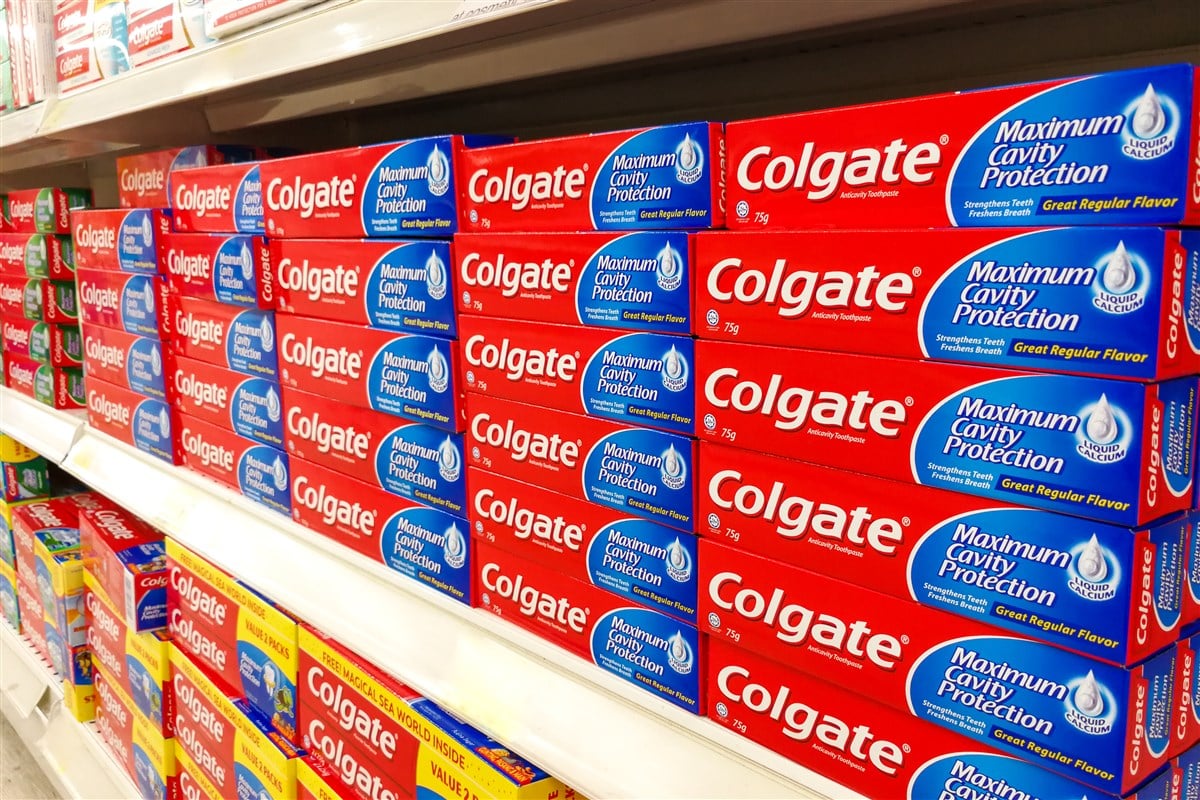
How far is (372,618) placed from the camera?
3.07ft

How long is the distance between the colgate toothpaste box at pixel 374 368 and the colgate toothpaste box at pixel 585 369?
0.13 feet

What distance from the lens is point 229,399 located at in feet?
3.90

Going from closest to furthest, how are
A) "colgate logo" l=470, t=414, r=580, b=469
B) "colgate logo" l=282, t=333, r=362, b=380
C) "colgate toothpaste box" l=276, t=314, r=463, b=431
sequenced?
1. "colgate logo" l=470, t=414, r=580, b=469
2. "colgate toothpaste box" l=276, t=314, r=463, b=431
3. "colgate logo" l=282, t=333, r=362, b=380

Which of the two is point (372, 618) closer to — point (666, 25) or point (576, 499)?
point (576, 499)

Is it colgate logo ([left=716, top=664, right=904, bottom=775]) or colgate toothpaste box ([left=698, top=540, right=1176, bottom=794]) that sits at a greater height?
colgate toothpaste box ([left=698, top=540, right=1176, bottom=794])

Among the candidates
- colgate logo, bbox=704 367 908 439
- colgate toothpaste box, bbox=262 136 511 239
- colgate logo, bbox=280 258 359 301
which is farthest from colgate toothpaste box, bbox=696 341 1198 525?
colgate logo, bbox=280 258 359 301

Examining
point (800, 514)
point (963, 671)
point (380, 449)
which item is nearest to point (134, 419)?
point (380, 449)

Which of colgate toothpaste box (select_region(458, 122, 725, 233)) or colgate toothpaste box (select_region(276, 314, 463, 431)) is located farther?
colgate toothpaste box (select_region(276, 314, 463, 431))

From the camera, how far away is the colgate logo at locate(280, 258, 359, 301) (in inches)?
36.7

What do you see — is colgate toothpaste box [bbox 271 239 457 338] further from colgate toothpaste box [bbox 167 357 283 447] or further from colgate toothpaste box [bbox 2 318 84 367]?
colgate toothpaste box [bbox 2 318 84 367]

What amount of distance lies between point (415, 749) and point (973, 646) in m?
0.57

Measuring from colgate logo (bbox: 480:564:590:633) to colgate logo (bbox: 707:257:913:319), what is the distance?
0.31 meters

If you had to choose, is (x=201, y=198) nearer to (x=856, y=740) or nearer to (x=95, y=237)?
(x=95, y=237)

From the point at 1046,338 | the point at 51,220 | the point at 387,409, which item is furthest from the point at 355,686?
the point at 51,220
